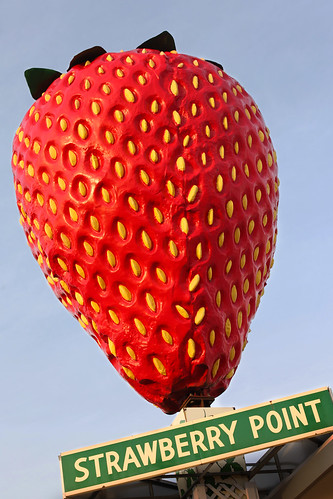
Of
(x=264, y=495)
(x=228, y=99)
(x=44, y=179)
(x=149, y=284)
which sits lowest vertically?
(x=264, y=495)

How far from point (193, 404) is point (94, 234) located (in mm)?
2214

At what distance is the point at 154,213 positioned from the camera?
8.94 m

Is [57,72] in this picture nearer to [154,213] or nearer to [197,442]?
[154,213]

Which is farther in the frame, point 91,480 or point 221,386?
point 221,386

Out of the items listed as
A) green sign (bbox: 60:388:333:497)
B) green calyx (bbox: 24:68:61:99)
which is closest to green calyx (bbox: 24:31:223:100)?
green calyx (bbox: 24:68:61:99)

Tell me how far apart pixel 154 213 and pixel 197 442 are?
2.45 metres

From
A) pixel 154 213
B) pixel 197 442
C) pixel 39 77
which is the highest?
pixel 39 77

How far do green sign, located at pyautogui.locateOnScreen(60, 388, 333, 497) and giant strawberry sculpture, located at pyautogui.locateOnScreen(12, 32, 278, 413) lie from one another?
0.83 m

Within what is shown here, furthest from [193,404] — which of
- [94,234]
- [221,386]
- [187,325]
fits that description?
[94,234]

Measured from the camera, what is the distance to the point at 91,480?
8.12 meters

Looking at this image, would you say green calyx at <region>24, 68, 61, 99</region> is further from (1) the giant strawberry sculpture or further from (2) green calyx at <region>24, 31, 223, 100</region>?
(1) the giant strawberry sculpture

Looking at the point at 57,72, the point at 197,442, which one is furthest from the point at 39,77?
the point at 197,442

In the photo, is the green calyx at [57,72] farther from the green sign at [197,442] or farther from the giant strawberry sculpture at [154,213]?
the green sign at [197,442]

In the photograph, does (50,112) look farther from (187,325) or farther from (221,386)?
(221,386)
